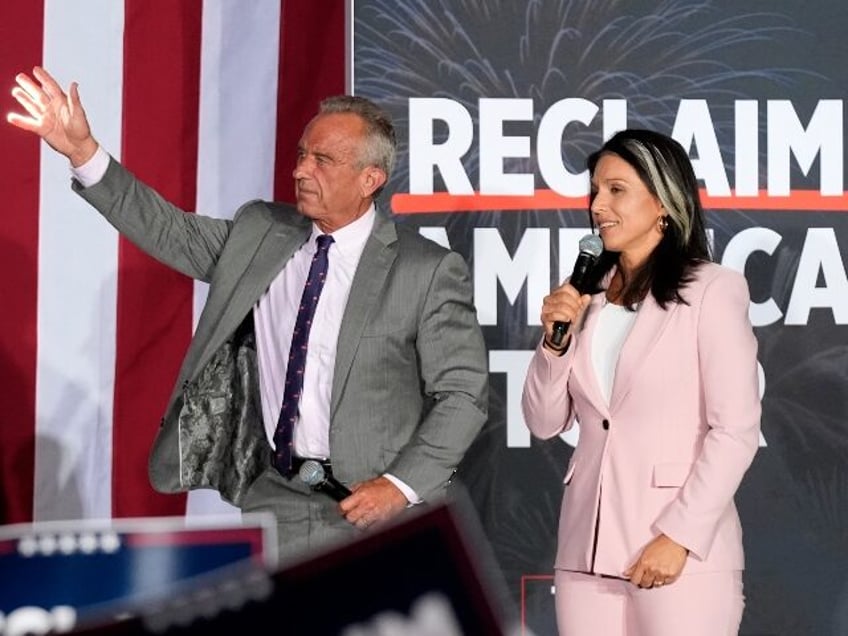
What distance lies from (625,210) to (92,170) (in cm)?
102

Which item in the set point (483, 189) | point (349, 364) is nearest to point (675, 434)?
point (349, 364)

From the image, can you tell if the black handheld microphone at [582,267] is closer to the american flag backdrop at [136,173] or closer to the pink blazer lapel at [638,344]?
the pink blazer lapel at [638,344]

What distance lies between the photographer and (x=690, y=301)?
2.87m

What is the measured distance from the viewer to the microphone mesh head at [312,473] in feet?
9.89

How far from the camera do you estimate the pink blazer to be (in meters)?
2.78

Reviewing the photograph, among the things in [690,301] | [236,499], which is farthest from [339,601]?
[236,499]

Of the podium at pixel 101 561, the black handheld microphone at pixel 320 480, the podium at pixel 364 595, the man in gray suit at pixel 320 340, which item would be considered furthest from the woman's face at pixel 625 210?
the podium at pixel 364 595

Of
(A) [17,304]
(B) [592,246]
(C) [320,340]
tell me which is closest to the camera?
(B) [592,246]

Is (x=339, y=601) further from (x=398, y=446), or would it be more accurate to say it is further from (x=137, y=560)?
(x=398, y=446)

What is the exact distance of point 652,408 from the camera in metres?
2.85

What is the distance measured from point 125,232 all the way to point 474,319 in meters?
0.72

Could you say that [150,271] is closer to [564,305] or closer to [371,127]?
[371,127]

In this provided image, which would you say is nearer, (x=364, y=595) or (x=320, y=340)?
(x=364, y=595)

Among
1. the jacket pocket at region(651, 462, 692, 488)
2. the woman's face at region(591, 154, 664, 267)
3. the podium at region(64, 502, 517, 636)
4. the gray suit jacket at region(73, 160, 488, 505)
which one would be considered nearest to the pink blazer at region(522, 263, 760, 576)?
the jacket pocket at region(651, 462, 692, 488)
